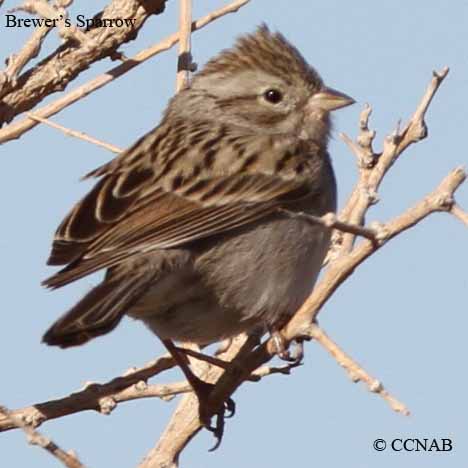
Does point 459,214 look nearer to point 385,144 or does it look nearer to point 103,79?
point 385,144

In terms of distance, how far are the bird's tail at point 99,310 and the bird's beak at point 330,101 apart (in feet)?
5.05

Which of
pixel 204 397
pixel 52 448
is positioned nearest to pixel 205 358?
pixel 204 397

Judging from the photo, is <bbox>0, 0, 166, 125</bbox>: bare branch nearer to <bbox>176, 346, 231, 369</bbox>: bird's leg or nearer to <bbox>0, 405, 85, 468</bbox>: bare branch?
<bbox>176, 346, 231, 369</bbox>: bird's leg

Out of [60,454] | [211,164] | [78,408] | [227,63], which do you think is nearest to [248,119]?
[227,63]

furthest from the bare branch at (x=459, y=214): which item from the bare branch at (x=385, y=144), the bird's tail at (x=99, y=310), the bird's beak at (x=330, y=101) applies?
the bird's beak at (x=330, y=101)

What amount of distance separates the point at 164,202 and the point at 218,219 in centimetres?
23

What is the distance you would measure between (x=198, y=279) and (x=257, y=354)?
628mm

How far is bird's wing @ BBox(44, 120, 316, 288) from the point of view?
470cm

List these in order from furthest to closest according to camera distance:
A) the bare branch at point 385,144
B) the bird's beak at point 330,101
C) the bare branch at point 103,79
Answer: the bird's beak at point 330,101 → the bare branch at point 103,79 → the bare branch at point 385,144

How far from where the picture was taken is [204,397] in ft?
15.9

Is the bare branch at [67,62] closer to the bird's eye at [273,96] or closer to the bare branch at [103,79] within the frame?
the bare branch at [103,79]

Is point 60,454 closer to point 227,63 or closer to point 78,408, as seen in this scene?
point 78,408

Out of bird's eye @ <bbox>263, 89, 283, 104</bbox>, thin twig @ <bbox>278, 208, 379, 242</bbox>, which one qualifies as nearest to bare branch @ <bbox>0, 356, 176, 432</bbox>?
thin twig @ <bbox>278, 208, 379, 242</bbox>

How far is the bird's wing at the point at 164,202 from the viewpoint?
470 centimetres
